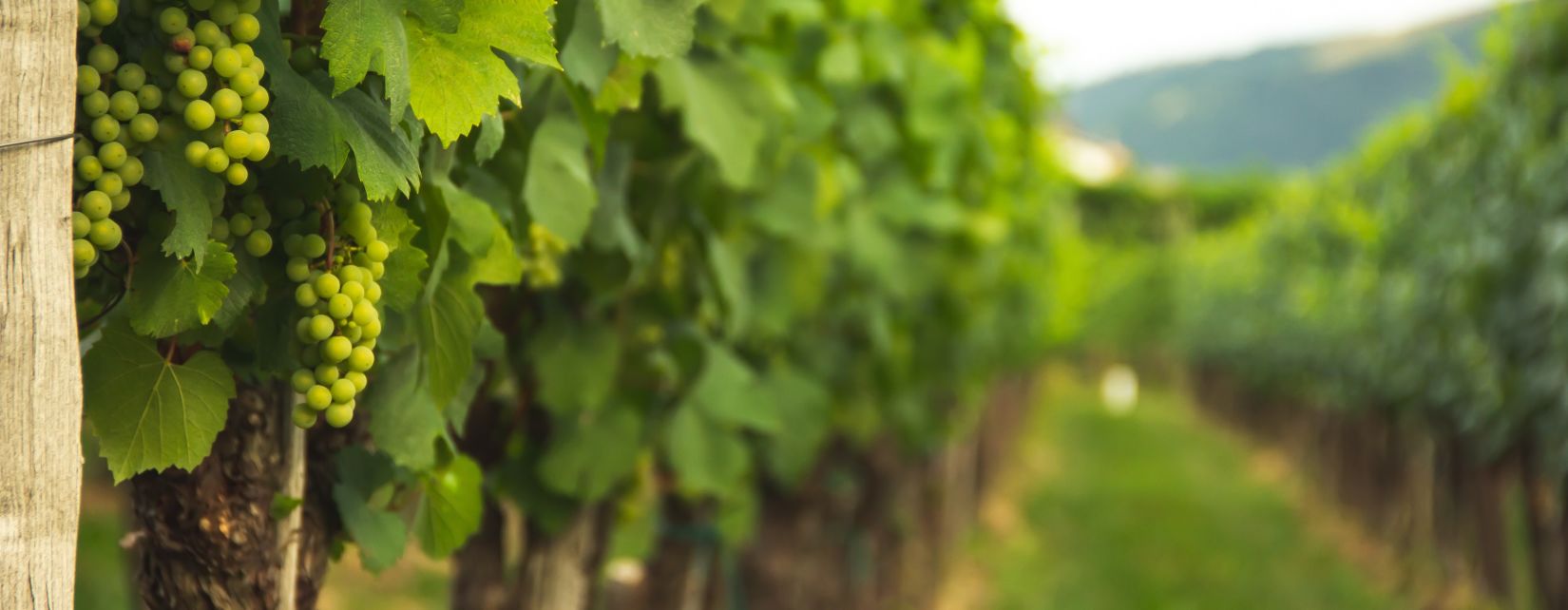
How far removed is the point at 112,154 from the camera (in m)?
1.18

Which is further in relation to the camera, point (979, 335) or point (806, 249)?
point (979, 335)

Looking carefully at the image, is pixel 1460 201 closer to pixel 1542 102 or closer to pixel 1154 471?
pixel 1542 102

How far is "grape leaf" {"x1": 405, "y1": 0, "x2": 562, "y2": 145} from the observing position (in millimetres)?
1256

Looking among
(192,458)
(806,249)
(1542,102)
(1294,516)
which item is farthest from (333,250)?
(1294,516)

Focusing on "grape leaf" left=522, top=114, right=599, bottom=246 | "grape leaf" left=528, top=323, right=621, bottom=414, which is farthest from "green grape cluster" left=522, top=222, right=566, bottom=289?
"grape leaf" left=528, top=323, right=621, bottom=414

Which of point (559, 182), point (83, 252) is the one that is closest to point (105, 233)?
point (83, 252)

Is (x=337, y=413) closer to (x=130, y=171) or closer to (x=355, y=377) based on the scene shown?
(x=355, y=377)

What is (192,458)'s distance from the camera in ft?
4.25

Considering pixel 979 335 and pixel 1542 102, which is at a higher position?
pixel 1542 102

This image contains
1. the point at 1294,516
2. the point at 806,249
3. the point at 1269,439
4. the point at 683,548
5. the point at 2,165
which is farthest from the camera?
the point at 1269,439

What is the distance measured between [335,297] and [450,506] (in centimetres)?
58

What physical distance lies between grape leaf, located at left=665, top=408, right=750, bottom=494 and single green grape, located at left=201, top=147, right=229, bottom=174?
1.80 metres

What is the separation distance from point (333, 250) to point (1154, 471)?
16060 mm

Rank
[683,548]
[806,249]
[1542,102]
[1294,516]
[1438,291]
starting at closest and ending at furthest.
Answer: [806,249]
[683,548]
[1542,102]
[1438,291]
[1294,516]
